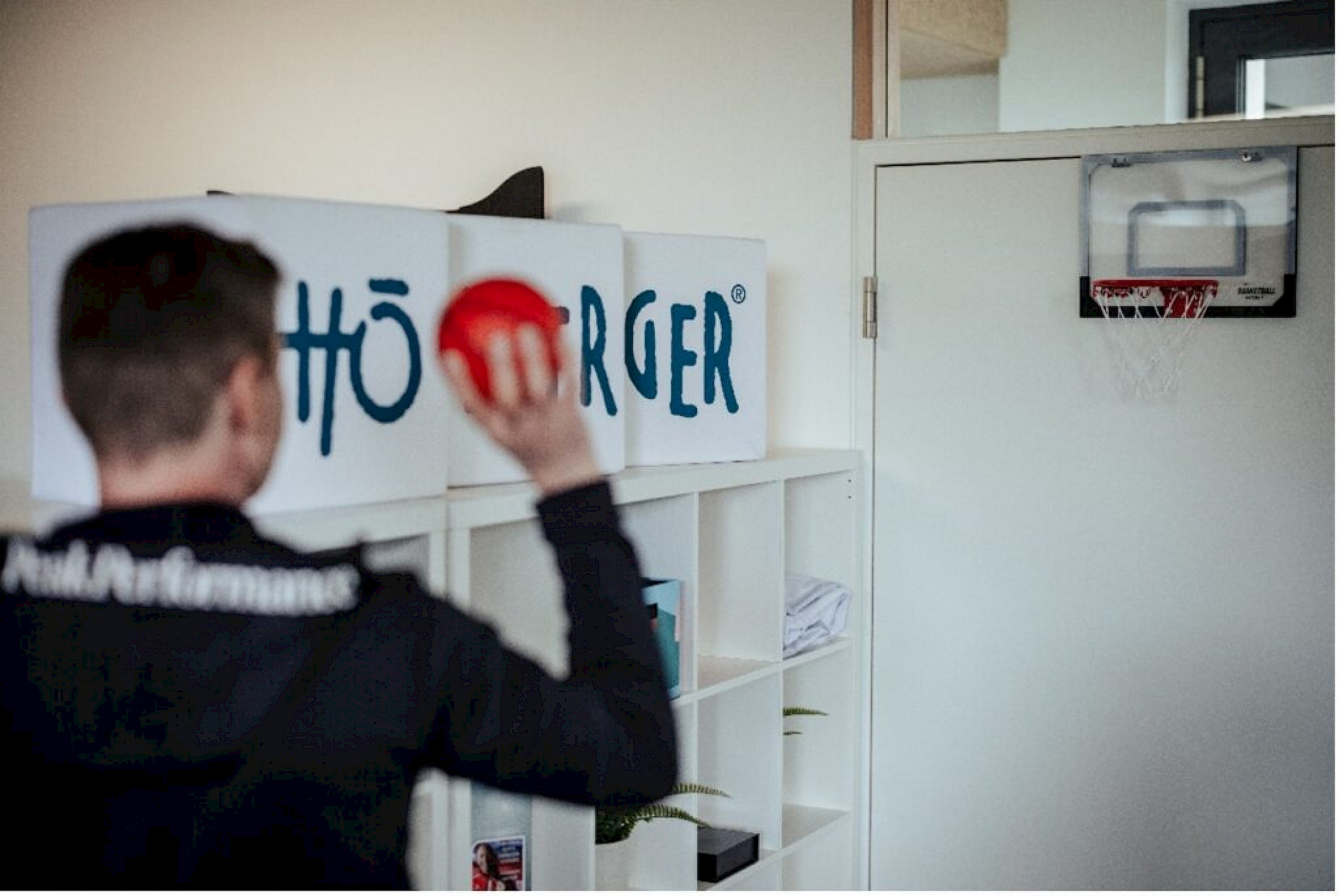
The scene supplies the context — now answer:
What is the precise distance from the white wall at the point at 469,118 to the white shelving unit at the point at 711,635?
1.28 ft

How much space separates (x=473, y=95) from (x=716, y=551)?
4.01ft

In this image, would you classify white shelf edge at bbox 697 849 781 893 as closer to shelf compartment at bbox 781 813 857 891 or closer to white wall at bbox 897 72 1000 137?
shelf compartment at bbox 781 813 857 891

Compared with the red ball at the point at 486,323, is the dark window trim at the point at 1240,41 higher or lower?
higher

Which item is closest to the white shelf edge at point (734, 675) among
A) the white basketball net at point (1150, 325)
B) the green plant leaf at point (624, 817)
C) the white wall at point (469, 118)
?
the green plant leaf at point (624, 817)

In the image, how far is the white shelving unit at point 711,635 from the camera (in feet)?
6.29

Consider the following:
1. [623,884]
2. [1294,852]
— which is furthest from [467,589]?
[1294,852]

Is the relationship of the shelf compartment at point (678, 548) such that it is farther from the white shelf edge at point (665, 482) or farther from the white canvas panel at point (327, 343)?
the white canvas panel at point (327, 343)

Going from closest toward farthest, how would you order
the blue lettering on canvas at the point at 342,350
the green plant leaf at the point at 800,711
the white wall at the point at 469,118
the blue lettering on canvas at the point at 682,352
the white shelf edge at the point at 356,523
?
the white shelf edge at the point at 356,523
the blue lettering on canvas at the point at 342,350
the blue lettering on canvas at the point at 682,352
the green plant leaf at the point at 800,711
the white wall at the point at 469,118

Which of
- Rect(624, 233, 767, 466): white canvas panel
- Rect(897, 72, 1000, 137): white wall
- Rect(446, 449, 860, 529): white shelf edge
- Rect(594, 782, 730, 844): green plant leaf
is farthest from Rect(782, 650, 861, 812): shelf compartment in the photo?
Rect(897, 72, 1000, 137): white wall

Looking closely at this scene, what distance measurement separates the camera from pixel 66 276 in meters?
1.11

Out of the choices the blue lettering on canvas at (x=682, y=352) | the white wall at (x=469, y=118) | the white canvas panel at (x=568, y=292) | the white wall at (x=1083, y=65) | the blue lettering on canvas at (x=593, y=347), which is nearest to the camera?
the white canvas panel at (x=568, y=292)

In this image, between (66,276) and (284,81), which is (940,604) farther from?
(66,276)

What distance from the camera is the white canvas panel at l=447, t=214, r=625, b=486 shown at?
2.12 m

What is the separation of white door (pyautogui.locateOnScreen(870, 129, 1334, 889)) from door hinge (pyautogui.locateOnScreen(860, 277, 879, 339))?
1 cm
